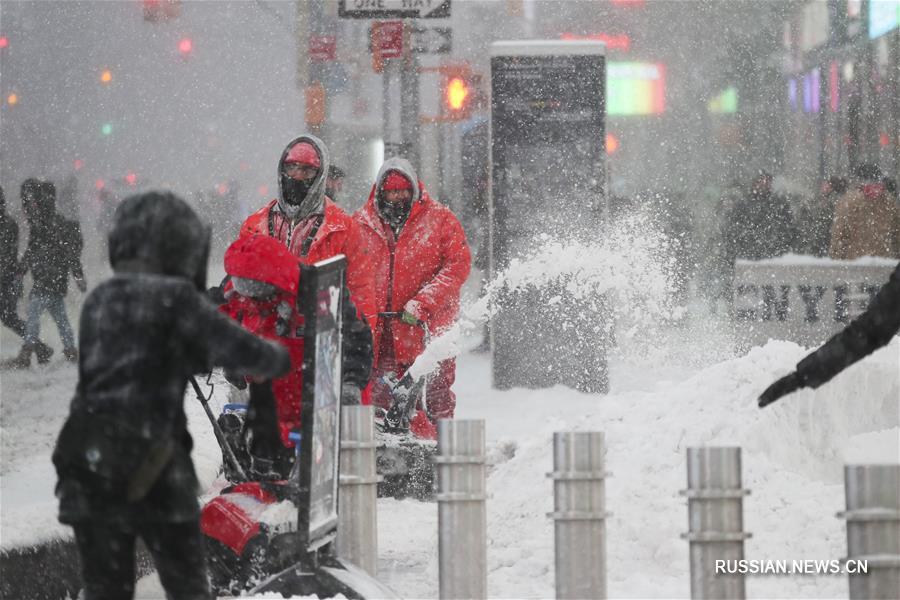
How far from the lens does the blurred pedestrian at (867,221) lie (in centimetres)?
1567

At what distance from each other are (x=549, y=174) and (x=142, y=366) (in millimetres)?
9286

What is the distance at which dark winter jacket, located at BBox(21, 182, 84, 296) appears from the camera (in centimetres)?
1569

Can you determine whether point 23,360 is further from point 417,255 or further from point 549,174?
point 417,255

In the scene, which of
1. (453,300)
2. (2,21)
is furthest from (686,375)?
(2,21)

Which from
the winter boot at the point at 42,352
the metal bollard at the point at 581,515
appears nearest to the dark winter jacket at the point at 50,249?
the winter boot at the point at 42,352

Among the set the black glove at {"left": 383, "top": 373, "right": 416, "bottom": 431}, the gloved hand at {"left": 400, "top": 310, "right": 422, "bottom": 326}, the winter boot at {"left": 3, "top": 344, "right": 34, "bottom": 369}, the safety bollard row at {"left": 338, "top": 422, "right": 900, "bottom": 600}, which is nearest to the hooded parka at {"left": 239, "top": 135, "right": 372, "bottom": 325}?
the safety bollard row at {"left": 338, "top": 422, "right": 900, "bottom": 600}

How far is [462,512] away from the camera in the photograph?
5883 millimetres

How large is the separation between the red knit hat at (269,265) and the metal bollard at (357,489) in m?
0.61

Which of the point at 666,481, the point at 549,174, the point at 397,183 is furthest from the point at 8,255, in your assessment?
the point at 666,481

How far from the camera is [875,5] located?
84.5ft

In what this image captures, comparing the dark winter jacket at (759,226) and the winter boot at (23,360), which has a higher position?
the dark winter jacket at (759,226)

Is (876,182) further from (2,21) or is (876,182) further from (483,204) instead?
(2,21)

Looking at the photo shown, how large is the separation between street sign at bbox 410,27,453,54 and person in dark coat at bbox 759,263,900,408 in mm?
11628

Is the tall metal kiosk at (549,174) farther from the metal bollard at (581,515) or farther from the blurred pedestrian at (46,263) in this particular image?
the metal bollard at (581,515)
